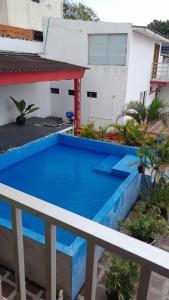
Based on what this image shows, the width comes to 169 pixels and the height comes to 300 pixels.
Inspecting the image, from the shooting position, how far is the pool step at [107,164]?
357 inches

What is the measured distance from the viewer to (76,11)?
35094mm

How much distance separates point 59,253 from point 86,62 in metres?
12.7

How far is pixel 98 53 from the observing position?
1409cm

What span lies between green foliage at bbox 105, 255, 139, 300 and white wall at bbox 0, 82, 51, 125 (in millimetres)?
10827

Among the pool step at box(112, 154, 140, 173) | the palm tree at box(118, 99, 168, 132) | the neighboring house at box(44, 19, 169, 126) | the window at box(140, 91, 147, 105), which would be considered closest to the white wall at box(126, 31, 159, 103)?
the neighboring house at box(44, 19, 169, 126)

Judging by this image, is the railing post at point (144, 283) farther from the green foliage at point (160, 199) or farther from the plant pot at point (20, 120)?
the plant pot at point (20, 120)

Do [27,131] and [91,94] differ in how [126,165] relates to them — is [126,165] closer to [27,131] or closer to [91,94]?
[27,131]

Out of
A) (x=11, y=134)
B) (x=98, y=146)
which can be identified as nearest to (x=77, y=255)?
(x=98, y=146)

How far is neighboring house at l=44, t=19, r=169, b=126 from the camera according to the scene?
13391mm

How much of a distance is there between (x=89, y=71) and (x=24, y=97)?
13.8 ft

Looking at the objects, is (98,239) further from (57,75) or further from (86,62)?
(86,62)

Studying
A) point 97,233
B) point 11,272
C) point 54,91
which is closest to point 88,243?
point 97,233

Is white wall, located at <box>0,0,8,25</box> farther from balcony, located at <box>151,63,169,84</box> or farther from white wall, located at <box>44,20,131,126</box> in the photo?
balcony, located at <box>151,63,169,84</box>

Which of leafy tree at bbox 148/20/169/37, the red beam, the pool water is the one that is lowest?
the pool water
